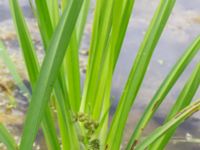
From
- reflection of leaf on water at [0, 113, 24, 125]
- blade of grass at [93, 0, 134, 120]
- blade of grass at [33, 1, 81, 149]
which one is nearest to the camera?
blade of grass at [33, 1, 81, 149]

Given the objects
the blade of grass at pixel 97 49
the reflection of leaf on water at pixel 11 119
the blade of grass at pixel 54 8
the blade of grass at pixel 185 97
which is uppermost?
the blade of grass at pixel 54 8

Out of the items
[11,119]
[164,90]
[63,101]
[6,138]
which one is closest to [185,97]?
[164,90]

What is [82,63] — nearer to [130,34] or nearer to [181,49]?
[130,34]

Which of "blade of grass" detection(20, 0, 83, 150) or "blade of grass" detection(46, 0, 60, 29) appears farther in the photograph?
"blade of grass" detection(46, 0, 60, 29)

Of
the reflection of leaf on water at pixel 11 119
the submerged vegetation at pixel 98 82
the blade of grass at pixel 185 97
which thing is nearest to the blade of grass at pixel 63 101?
the submerged vegetation at pixel 98 82

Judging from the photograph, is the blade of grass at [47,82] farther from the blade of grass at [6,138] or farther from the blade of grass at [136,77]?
the blade of grass at [136,77]

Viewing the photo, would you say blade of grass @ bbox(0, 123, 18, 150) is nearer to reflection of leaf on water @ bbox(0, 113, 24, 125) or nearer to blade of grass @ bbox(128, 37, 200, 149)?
blade of grass @ bbox(128, 37, 200, 149)

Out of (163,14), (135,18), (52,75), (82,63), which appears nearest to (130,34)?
(135,18)

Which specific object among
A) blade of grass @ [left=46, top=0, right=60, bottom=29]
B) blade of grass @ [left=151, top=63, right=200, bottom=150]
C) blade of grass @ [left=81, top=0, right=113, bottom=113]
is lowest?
blade of grass @ [left=151, top=63, right=200, bottom=150]

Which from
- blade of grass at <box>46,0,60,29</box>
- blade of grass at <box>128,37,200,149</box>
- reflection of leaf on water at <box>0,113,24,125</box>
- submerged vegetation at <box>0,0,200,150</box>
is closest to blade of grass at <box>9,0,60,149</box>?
submerged vegetation at <box>0,0,200,150</box>

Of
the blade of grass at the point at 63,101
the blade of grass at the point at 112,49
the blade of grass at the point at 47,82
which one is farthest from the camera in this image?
the blade of grass at the point at 112,49
